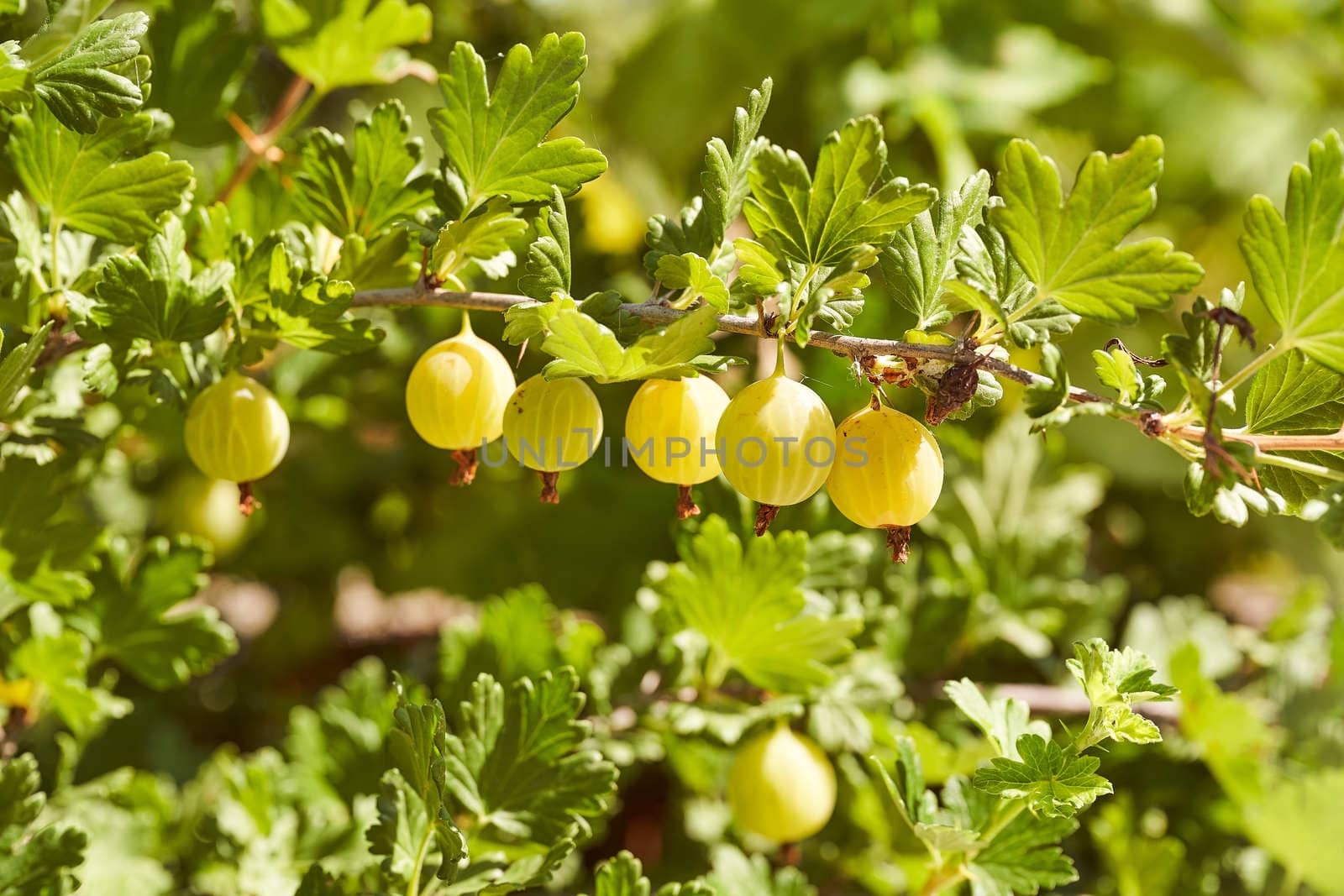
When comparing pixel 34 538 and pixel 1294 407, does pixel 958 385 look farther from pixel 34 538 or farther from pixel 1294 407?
pixel 34 538

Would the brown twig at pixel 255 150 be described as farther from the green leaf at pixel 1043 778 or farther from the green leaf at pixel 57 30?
the green leaf at pixel 1043 778

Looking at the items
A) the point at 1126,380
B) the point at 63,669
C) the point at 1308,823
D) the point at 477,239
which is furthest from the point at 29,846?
the point at 1308,823

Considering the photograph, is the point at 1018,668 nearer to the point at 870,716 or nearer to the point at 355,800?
the point at 870,716

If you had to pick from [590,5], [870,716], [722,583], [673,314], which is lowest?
[870,716]

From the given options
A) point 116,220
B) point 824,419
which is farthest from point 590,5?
point 824,419

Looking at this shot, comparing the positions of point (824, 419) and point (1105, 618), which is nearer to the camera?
point (824, 419)

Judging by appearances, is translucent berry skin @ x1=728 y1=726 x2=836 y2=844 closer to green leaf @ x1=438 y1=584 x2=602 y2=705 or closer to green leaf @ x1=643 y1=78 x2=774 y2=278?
green leaf @ x1=438 y1=584 x2=602 y2=705

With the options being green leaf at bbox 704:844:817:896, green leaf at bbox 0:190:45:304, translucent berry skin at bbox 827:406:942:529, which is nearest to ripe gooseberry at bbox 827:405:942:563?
translucent berry skin at bbox 827:406:942:529
